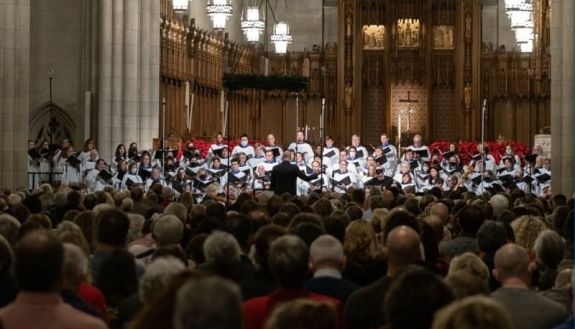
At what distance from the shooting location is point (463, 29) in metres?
38.7

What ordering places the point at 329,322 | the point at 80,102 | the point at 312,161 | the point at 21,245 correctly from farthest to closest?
the point at 80,102, the point at 312,161, the point at 21,245, the point at 329,322

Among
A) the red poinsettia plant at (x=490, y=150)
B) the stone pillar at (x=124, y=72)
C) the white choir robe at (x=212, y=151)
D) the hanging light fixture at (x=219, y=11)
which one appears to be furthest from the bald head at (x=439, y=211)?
the red poinsettia plant at (x=490, y=150)

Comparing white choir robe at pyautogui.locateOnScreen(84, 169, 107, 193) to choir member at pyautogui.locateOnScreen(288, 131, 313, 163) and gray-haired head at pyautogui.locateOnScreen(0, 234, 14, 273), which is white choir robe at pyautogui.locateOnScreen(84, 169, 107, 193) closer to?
choir member at pyautogui.locateOnScreen(288, 131, 313, 163)

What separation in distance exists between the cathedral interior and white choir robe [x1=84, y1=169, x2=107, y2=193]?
157 inches

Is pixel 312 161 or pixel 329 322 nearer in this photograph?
pixel 329 322

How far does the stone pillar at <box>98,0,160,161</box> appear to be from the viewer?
29.5m

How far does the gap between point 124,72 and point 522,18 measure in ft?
36.6

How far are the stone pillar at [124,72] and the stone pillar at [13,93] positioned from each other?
6982 mm

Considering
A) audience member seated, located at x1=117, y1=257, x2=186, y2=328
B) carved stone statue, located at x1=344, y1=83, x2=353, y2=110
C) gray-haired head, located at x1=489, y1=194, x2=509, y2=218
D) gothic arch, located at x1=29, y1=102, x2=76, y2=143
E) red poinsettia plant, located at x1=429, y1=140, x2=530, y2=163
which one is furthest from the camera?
carved stone statue, located at x1=344, y1=83, x2=353, y2=110

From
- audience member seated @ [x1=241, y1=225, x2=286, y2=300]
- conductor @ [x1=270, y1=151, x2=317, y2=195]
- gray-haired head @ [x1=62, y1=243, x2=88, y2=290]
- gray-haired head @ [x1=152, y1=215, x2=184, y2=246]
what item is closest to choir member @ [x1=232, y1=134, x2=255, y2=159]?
conductor @ [x1=270, y1=151, x2=317, y2=195]

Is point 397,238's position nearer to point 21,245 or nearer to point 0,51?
point 21,245

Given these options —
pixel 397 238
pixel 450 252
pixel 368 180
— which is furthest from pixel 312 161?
pixel 397 238

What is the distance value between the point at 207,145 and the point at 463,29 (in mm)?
11609

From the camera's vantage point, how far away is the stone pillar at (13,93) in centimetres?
2222
